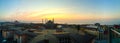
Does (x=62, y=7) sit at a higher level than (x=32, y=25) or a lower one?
higher

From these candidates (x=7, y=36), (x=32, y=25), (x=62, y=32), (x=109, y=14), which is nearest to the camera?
(x=7, y=36)

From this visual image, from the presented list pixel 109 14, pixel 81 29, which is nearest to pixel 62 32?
pixel 81 29

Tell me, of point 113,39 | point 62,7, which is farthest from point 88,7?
point 113,39

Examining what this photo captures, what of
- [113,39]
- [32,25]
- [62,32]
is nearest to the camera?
[113,39]

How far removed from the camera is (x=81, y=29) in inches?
141

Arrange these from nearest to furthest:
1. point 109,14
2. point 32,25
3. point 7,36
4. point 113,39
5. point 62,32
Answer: point 113,39 < point 7,36 < point 62,32 < point 32,25 < point 109,14

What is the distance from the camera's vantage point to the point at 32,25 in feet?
12.2

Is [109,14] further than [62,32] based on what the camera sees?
Yes

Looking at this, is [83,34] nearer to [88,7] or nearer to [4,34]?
[88,7]

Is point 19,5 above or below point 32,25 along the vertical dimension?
above

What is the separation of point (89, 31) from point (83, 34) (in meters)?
0.17

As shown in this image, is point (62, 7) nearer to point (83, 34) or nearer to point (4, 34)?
point (83, 34)

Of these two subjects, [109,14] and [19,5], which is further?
[109,14]

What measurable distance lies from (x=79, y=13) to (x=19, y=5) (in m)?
1.46
